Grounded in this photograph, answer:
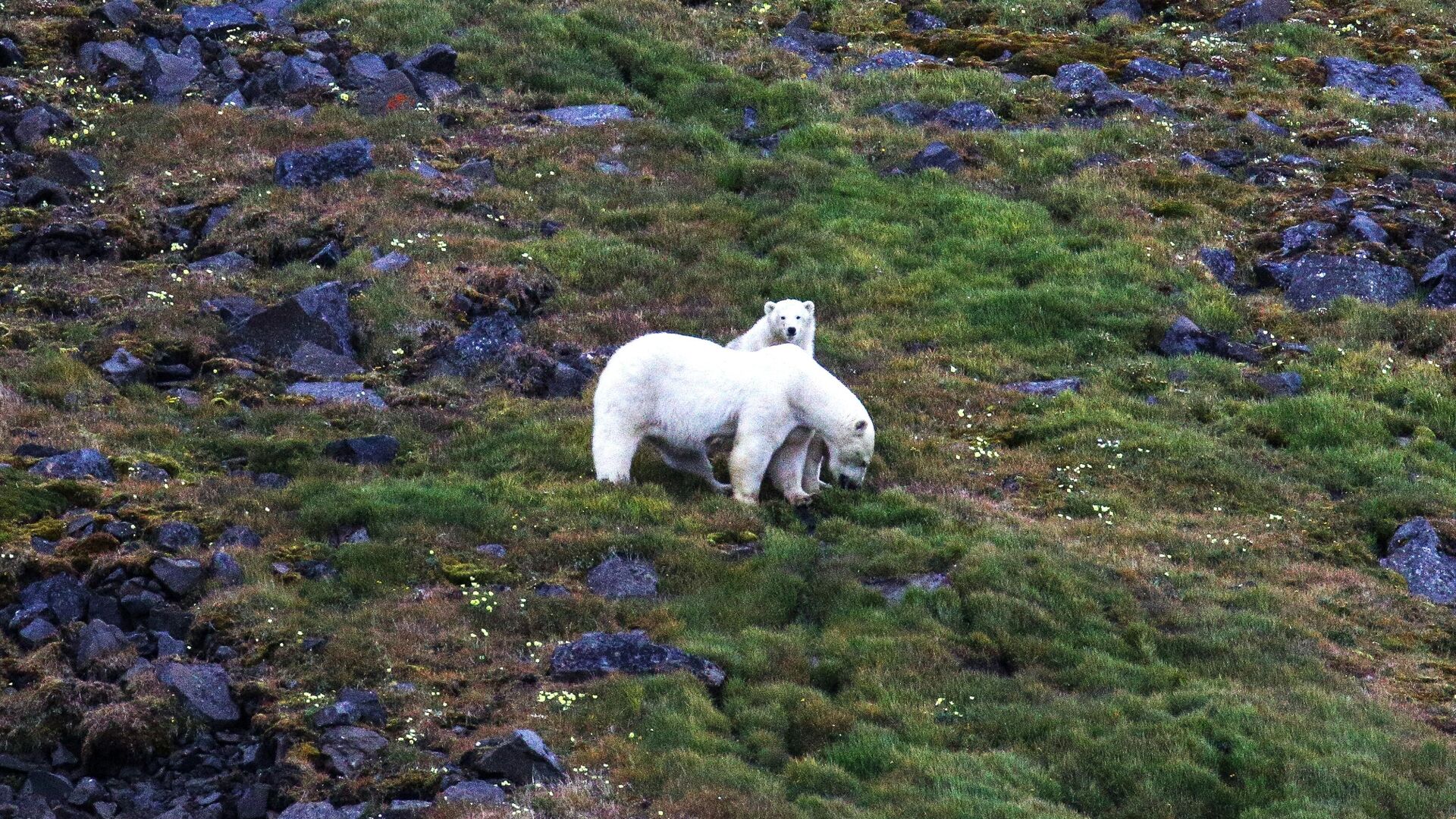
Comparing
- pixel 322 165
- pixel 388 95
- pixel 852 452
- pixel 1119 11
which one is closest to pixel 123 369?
pixel 322 165

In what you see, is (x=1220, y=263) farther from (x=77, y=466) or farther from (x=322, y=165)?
(x=77, y=466)

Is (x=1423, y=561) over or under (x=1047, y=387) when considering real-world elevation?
over

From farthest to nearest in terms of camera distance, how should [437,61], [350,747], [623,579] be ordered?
[437,61] < [623,579] < [350,747]

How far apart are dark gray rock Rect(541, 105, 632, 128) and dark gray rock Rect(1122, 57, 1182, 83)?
431 inches

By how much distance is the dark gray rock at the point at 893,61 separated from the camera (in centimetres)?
3406

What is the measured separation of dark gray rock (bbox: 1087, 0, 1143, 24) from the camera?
3775 cm

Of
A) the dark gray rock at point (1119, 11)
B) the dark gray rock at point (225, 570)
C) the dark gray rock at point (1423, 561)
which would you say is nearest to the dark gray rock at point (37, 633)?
the dark gray rock at point (225, 570)

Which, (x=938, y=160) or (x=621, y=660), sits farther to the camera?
(x=938, y=160)

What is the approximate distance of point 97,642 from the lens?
1399 cm

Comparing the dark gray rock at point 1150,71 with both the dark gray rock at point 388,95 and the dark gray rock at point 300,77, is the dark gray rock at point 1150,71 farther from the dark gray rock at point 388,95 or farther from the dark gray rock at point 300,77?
the dark gray rock at point 300,77

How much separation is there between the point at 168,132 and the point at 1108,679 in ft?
71.4

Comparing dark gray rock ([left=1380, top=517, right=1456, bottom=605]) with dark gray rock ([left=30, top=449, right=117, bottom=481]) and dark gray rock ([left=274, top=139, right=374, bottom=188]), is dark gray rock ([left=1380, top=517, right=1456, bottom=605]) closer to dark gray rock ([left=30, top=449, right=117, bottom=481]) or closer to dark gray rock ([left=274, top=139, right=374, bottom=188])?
dark gray rock ([left=30, top=449, right=117, bottom=481])

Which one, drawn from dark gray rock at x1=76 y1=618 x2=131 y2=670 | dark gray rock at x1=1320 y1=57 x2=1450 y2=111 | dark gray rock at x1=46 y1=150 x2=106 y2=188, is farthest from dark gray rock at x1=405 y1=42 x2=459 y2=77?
dark gray rock at x1=76 y1=618 x2=131 y2=670

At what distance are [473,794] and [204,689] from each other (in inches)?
115
